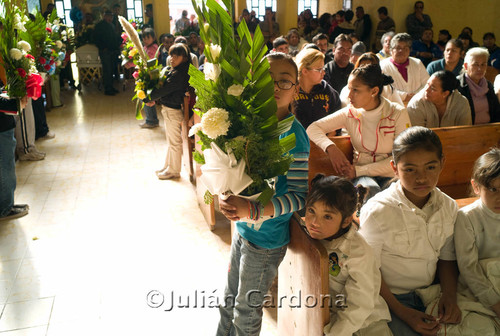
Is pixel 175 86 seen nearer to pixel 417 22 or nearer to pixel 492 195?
pixel 492 195

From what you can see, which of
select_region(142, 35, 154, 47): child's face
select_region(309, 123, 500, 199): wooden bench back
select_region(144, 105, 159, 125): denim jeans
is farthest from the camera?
select_region(142, 35, 154, 47): child's face

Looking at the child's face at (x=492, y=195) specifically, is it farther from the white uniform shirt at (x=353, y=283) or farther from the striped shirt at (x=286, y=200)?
the striped shirt at (x=286, y=200)

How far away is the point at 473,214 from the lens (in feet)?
6.57

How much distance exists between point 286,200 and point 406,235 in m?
0.57

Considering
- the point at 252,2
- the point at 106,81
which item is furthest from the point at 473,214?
the point at 252,2

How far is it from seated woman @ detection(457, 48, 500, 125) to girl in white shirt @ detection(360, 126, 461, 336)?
2249 millimetres

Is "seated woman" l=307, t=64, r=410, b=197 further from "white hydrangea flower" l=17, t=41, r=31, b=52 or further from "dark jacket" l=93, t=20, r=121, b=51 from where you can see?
"dark jacket" l=93, t=20, r=121, b=51

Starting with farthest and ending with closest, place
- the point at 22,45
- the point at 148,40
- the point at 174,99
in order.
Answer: the point at 148,40, the point at 174,99, the point at 22,45

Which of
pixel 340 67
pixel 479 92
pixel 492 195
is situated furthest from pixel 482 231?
pixel 340 67

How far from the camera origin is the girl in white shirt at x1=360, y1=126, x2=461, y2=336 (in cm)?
190

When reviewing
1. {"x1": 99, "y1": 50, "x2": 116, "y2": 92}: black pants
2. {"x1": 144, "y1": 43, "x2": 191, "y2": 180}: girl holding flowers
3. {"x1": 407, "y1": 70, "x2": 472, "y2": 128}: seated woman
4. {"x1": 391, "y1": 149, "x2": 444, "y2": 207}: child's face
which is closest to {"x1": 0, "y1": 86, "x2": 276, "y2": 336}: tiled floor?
{"x1": 144, "y1": 43, "x2": 191, "y2": 180}: girl holding flowers

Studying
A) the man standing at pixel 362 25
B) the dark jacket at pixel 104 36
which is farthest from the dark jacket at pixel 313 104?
the man standing at pixel 362 25

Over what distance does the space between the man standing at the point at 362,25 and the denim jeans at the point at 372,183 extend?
29.0ft

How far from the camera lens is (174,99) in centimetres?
471
